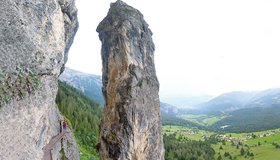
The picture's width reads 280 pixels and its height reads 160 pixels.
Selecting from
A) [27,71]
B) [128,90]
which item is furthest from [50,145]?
[27,71]

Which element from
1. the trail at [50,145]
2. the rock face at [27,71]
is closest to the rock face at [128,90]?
the trail at [50,145]

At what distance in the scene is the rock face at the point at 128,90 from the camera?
3566 cm

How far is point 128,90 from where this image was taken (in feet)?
118

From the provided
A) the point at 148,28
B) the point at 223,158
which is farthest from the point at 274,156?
the point at 148,28

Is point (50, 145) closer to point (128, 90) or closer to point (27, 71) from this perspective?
point (128, 90)

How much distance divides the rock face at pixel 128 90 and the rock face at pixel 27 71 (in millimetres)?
10915

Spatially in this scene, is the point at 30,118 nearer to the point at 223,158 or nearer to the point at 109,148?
the point at 109,148

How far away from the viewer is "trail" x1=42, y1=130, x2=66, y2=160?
3462 cm

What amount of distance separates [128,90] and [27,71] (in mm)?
15159

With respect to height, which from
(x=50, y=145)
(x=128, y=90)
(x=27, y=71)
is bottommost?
(x=50, y=145)

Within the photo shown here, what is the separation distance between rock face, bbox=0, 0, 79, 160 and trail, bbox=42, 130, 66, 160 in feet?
25.5

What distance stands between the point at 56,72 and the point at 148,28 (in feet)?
54.8

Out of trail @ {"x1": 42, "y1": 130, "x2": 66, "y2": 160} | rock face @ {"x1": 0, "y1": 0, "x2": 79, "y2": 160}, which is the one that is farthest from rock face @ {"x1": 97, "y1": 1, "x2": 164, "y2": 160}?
rock face @ {"x1": 0, "y1": 0, "x2": 79, "y2": 160}

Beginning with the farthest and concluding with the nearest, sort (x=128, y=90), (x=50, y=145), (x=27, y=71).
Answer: (x=50, y=145)
(x=128, y=90)
(x=27, y=71)
